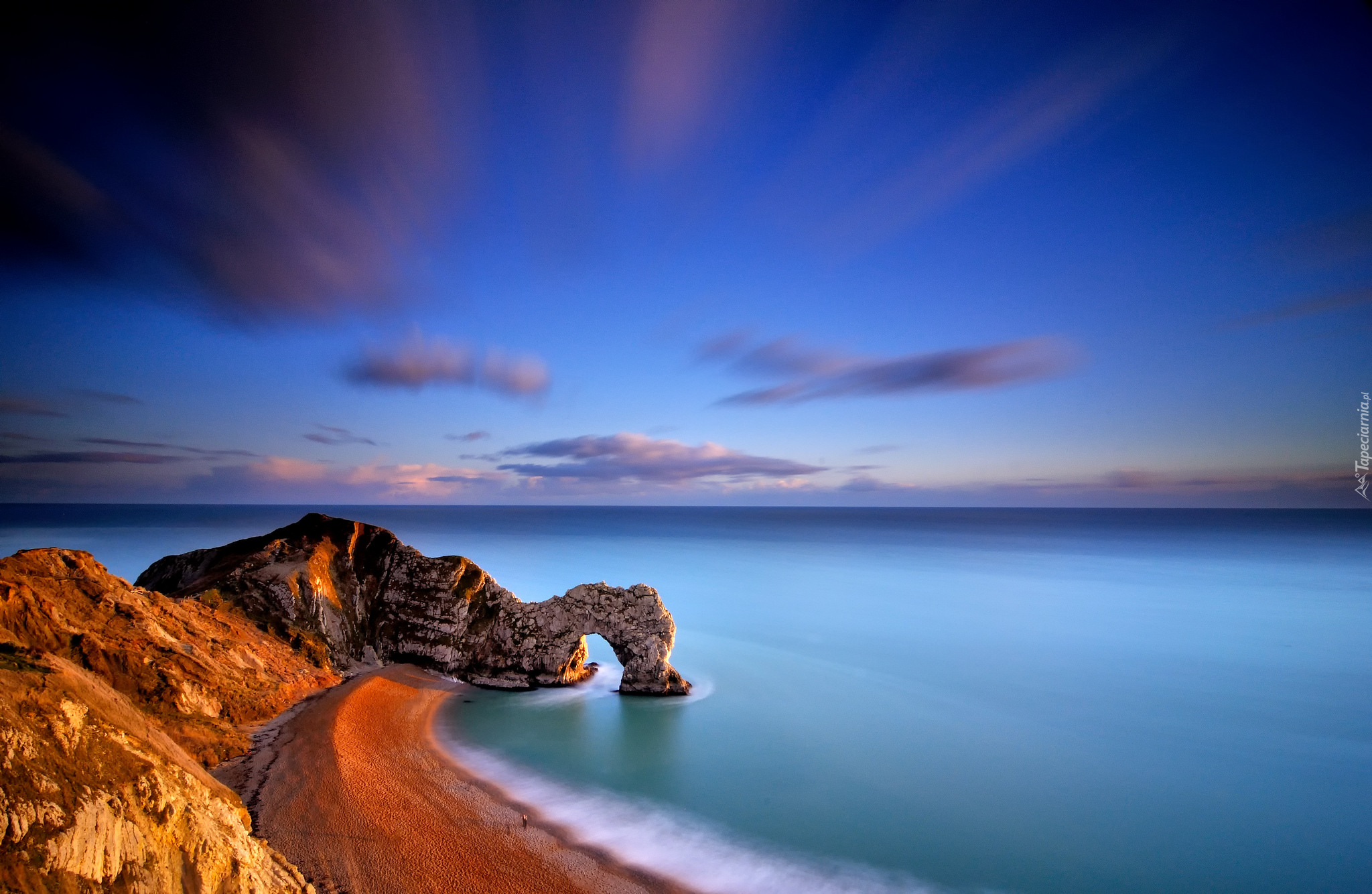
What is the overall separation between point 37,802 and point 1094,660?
30.2m

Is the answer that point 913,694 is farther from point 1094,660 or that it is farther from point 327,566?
point 327,566

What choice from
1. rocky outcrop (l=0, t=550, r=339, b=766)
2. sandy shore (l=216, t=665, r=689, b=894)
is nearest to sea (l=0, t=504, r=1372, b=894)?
sandy shore (l=216, t=665, r=689, b=894)

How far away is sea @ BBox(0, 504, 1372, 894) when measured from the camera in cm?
1051

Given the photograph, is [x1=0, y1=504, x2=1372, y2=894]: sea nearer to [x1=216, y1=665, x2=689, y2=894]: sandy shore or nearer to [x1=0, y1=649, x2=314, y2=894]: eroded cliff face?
[x1=216, y1=665, x2=689, y2=894]: sandy shore

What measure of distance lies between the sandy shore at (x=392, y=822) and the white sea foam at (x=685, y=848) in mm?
454

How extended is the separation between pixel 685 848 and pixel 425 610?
1216cm

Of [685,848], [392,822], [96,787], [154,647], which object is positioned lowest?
[685,848]

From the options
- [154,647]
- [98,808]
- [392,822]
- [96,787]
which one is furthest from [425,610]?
[98,808]

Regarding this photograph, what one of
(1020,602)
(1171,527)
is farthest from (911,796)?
(1171,527)

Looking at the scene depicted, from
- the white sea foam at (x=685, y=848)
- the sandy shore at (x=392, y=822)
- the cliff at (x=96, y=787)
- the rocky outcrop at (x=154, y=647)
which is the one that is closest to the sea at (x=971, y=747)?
the white sea foam at (x=685, y=848)

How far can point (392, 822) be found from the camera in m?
9.65

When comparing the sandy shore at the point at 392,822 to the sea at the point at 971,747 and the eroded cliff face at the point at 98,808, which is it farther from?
the eroded cliff face at the point at 98,808

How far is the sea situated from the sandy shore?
37.5 inches

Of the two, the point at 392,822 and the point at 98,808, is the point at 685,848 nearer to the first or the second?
the point at 392,822
